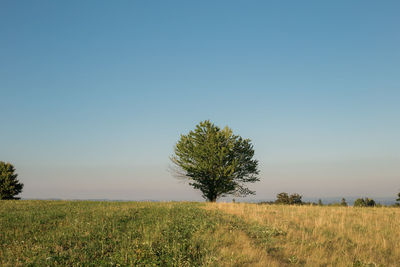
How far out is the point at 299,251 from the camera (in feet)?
32.4

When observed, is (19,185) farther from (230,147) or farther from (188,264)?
Result: (188,264)

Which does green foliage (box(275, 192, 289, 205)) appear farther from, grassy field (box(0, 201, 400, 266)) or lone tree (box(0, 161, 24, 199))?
lone tree (box(0, 161, 24, 199))

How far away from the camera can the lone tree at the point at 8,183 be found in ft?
159

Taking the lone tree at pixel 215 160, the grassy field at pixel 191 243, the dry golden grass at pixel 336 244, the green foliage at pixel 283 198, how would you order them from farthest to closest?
1. the green foliage at pixel 283 198
2. the lone tree at pixel 215 160
3. the dry golden grass at pixel 336 244
4. the grassy field at pixel 191 243

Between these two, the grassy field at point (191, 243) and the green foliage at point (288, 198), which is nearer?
the grassy field at point (191, 243)

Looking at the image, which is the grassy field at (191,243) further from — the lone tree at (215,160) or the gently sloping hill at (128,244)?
the lone tree at (215,160)

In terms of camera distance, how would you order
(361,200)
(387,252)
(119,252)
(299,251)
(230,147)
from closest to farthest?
1. (119,252)
2. (299,251)
3. (387,252)
4. (230,147)
5. (361,200)

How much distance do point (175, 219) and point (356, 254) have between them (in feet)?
24.5

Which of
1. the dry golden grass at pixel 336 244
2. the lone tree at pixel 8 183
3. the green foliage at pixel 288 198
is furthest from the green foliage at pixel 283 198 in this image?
the lone tree at pixel 8 183

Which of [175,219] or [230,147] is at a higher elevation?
[230,147]

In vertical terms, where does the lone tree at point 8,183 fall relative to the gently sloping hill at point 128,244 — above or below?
above

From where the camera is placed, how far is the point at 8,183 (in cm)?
4850

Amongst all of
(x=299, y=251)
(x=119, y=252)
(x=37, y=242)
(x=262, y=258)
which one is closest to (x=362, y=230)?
(x=299, y=251)

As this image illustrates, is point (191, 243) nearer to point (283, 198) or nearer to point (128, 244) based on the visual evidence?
point (128, 244)
